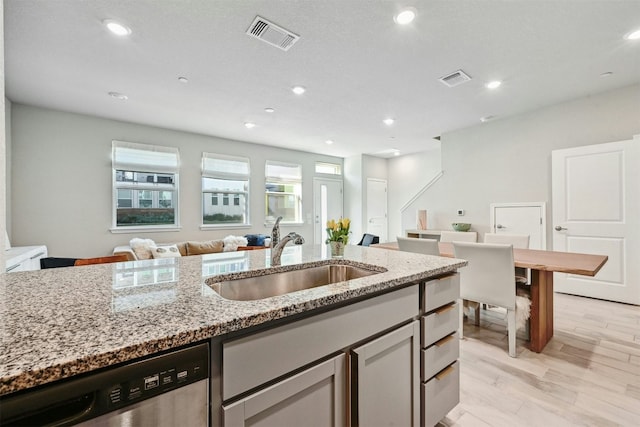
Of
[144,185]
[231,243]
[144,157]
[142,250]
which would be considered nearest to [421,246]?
[231,243]

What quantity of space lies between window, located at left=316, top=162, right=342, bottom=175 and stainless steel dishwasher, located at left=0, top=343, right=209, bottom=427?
6639 millimetres

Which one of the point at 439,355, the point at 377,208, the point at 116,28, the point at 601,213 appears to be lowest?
the point at 439,355

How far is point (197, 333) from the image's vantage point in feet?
2.16

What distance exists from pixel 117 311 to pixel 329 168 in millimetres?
6945

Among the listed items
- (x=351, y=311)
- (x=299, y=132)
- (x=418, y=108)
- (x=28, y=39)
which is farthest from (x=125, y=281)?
(x=299, y=132)

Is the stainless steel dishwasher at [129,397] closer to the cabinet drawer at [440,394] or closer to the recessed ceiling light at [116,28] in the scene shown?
→ the cabinet drawer at [440,394]

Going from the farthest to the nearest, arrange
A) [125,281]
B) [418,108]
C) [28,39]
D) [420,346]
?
[418,108], [28,39], [420,346], [125,281]

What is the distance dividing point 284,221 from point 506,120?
4.69 meters

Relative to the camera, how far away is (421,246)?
2676 mm

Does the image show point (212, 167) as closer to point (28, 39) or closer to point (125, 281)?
point (28, 39)

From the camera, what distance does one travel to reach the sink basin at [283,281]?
4.28 feet

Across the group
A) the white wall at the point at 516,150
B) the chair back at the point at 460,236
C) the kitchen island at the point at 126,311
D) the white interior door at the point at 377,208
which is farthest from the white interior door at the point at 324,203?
the kitchen island at the point at 126,311

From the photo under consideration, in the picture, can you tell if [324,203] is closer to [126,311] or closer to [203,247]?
[203,247]

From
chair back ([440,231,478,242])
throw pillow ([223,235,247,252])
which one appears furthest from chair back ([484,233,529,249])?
throw pillow ([223,235,247,252])
